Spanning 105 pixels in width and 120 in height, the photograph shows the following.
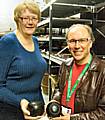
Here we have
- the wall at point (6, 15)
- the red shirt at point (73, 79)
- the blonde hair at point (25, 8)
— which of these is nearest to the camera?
the red shirt at point (73, 79)

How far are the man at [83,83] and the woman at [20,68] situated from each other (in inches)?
10.1

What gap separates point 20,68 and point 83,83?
474mm

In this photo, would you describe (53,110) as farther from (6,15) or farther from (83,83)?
(6,15)

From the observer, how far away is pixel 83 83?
1.86 m

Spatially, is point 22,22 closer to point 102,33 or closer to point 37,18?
point 37,18

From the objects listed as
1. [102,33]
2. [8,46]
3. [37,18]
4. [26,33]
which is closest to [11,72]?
[8,46]

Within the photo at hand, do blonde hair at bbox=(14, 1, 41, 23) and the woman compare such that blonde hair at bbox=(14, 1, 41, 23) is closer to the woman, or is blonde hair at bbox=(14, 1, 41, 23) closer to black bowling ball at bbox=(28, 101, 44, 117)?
the woman

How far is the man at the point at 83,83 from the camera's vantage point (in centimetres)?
180

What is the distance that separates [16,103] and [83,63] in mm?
576

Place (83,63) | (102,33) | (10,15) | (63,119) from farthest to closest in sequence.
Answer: (10,15) → (102,33) → (83,63) → (63,119)

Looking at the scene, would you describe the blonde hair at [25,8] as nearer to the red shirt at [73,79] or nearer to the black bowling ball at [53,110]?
the red shirt at [73,79]

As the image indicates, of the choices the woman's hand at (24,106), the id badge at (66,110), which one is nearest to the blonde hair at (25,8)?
the woman's hand at (24,106)

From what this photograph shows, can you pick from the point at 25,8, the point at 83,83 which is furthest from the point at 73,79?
the point at 25,8

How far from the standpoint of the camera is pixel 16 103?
1.99 metres
